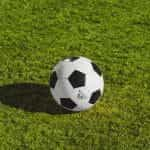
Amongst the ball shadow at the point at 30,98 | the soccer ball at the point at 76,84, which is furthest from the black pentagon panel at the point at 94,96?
the ball shadow at the point at 30,98

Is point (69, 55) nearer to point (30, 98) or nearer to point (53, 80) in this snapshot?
A: point (30, 98)

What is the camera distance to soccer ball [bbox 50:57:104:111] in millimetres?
6723

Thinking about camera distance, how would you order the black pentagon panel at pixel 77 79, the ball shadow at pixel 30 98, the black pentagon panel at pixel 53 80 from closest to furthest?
the black pentagon panel at pixel 77 79, the black pentagon panel at pixel 53 80, the ball shadow at pixel 30 98

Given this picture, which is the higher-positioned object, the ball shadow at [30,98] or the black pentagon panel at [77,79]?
the black pentagon panel at [77,79]

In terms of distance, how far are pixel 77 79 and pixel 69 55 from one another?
69.0 inches

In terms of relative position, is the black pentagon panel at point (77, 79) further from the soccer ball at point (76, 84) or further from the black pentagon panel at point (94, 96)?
the black pentagon panel at point (94, 96)

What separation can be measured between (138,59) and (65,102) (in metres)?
2.07

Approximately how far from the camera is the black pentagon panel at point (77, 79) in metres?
6.71

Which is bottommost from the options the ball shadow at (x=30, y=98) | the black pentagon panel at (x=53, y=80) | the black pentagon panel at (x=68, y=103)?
the ball shadow at (x=30, y=98)

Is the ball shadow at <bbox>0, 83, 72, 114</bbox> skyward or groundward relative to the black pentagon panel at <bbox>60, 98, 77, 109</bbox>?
groundward

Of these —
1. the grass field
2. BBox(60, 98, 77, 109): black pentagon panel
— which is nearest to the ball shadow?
the grass field

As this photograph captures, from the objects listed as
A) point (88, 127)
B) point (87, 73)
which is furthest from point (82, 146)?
point (87, 73)

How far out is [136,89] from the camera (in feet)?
25.0

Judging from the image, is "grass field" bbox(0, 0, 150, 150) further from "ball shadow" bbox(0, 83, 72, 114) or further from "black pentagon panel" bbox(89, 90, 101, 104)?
"black pentagon panel" bbox(89, 90, 101, 104)
